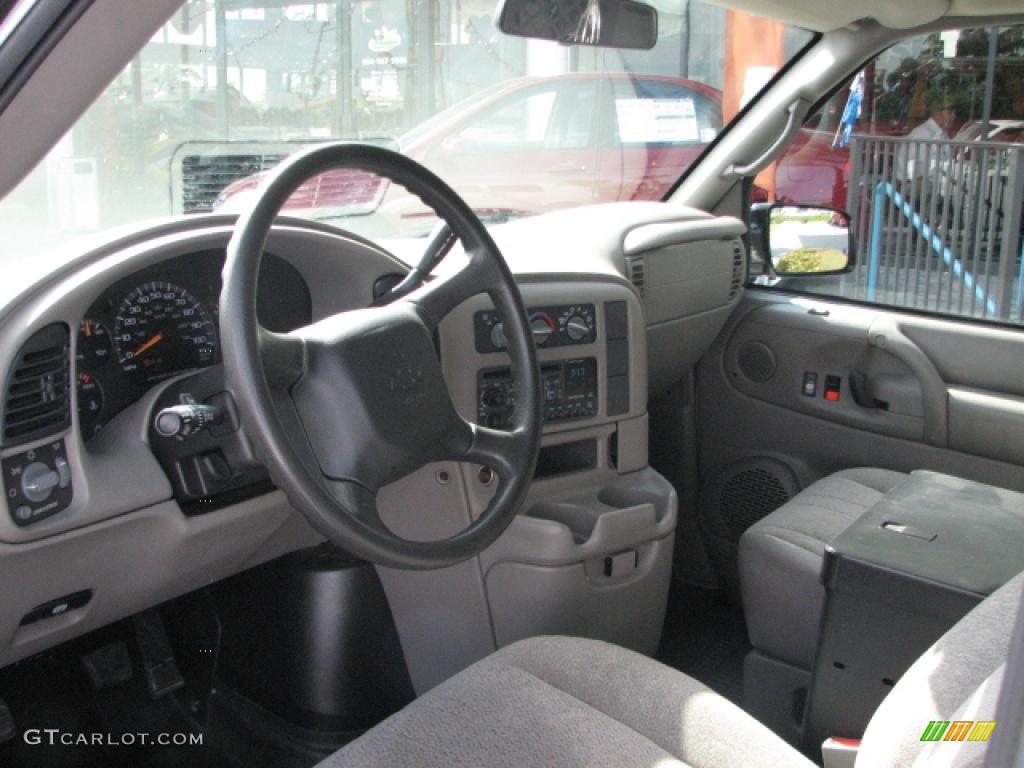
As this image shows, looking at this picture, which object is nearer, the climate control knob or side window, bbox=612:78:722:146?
the climate control knob

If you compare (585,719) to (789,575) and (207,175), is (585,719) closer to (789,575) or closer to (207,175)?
(789,575)

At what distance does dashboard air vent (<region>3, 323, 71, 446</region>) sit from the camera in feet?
5.28

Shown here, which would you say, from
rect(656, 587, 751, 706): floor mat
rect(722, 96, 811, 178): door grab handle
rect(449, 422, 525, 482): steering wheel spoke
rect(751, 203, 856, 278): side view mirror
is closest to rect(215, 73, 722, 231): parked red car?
rect(722, 96, 811, 178): door grab handle

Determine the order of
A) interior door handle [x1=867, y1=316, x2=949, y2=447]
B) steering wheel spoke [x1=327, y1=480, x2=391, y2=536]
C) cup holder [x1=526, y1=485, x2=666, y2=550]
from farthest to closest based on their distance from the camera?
interior door handle [x1=867, y1=316, x2=949, y2=447]
cup holder [x1=526, y1=485, x2=666, y2=550]
steering wheel spoke [x1=327, y1=480, x2=391, y2=536]

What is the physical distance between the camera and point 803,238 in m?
3.35

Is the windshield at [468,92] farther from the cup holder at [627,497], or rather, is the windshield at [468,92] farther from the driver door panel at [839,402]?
the cup holder at [627,497]

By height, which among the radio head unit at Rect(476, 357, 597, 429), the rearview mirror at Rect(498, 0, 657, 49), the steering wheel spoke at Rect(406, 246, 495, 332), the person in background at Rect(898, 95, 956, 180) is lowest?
the radio head unit at Rect(476, 357, 597, 429)

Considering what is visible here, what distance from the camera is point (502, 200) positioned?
3.31 m

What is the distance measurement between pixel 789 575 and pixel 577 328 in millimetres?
674

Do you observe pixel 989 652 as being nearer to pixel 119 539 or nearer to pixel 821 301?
pixel 119 539

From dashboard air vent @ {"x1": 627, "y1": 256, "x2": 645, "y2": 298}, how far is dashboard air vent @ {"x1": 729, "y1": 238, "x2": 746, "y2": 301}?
1.42 ft

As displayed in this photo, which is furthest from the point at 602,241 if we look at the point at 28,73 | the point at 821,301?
the point at 28,73

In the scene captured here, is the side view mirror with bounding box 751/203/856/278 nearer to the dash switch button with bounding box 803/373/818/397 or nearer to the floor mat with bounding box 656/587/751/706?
the dash switch button with bounding box 803/373/818/397

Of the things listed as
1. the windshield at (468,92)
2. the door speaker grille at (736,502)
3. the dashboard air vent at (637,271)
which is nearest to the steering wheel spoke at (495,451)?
the windshield at (468,92)
